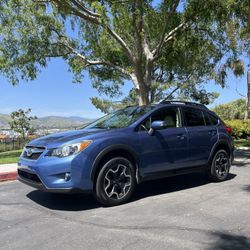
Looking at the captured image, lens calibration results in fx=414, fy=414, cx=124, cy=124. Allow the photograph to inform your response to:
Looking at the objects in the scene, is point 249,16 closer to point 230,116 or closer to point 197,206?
point 197,206

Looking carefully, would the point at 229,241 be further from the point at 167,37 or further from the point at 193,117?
the point at 167,37

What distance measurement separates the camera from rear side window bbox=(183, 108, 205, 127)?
8.26 metres

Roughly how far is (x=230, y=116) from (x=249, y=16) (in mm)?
28290

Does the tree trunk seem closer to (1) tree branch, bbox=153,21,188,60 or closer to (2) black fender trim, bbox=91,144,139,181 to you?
(1) tree branch, bbox=153,21,188,60

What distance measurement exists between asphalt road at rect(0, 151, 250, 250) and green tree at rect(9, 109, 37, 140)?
24.4 m

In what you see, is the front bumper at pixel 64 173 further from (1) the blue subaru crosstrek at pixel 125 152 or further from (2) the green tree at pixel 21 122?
(2) the green tree at pixel 21 122

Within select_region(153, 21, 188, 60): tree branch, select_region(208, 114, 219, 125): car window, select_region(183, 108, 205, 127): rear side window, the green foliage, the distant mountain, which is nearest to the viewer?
select_region(183, 108, 205, 127): rear side window

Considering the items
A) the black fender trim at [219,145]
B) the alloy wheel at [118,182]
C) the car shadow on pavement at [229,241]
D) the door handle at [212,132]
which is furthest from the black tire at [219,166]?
the car shadow on pavement at [229,241]

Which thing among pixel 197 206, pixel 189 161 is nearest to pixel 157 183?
pixel 189 161

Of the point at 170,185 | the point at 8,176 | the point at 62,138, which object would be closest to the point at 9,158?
the point at 8,176

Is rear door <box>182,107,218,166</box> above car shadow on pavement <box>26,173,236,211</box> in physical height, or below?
above

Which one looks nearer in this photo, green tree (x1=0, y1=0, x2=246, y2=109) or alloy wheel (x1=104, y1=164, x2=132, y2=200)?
alloy wheel (x1=104, y1=164, x2=132, y2=200)

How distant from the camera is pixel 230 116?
41.1 meters

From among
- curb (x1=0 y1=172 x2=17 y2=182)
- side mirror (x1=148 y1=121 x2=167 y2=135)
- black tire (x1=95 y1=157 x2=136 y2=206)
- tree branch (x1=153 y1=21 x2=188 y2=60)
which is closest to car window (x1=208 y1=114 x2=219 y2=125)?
side mirror (x1=148 y1=121 x2=167 y2=135)
